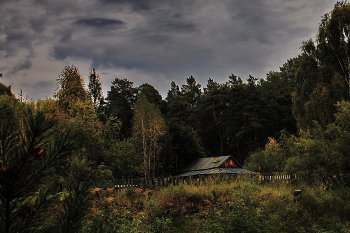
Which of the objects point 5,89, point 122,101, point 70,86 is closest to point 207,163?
point 70,86

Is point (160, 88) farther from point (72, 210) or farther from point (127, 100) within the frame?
point (72, 210)

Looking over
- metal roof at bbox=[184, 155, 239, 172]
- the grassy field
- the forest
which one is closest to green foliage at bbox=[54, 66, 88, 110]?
the forest

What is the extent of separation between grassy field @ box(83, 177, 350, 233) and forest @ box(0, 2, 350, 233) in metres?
0.74

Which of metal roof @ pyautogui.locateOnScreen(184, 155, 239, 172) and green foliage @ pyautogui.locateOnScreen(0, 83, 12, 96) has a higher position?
green foliage @ pyautogui.locateOnScreen(0, 83, 12, 96)

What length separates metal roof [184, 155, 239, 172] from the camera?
95.2ft

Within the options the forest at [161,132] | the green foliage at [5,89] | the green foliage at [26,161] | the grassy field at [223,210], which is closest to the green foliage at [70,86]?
the forest at [161,132]

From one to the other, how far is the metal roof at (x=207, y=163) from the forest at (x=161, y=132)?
6.89 ft

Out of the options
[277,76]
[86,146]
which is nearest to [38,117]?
[86,146]

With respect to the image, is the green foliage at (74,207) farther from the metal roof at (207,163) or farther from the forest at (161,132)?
the metal roof at (207,163)

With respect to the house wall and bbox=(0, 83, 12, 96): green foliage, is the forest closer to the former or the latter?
bbox=(0, 83, 12, 96): green foliage

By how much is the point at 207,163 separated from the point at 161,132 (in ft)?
17.9

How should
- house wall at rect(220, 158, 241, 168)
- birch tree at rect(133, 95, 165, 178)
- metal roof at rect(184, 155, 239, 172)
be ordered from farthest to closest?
1. birch tree at rect(133, 95, 165, 178)
2. metal roof at rect(184, 155, 239, 172)
3. house wall at rect(220, 158, 241, 168)

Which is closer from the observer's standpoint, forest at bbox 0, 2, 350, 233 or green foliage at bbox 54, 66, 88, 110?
forest at bbox 0, 2, 350, 233

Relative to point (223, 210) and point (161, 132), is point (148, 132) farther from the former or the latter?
point (223, 210)
